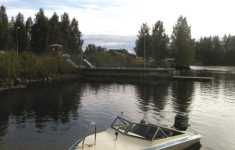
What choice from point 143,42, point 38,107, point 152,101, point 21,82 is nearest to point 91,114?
point 38,107

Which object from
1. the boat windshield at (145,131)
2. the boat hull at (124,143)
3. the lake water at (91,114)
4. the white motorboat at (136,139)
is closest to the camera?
the boat hull at (124,143)

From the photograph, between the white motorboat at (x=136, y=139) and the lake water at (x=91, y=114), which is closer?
the white motorboat at (x=136, y=139)

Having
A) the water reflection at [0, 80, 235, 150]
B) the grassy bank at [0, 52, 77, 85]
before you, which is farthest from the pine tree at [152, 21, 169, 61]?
the water reflection at [0, 80, 235, 150]

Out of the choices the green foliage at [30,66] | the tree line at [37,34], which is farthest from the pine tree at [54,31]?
the green foliage at [30,66]

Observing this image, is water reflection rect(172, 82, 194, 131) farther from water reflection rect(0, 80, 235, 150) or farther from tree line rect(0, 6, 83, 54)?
tree line rect(0, 6, 83, 54)

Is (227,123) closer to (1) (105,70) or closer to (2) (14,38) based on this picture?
(1) (105,70)

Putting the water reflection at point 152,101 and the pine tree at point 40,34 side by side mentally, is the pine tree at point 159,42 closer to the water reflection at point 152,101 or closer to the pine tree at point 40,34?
the pine tree at point 40,34

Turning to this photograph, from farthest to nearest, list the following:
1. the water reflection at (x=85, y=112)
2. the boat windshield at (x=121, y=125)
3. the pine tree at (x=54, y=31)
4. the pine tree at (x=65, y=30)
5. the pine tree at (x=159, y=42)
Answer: the pine tree at (x=159, y=42) → the pine tree at (x=65, y=30) → the pine tree at (x=54, y=31) → the water reflection at (x=85, y=112) → the boat windshield at (x=121, y=125)

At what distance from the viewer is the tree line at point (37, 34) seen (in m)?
116

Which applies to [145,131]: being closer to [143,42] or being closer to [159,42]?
[159,42]

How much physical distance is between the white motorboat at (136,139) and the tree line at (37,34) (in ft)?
302

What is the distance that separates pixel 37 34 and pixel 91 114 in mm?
Answer: 89763

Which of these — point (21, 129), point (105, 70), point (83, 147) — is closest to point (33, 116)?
point (21, 129)

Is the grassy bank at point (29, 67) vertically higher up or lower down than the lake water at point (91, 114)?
higher up
